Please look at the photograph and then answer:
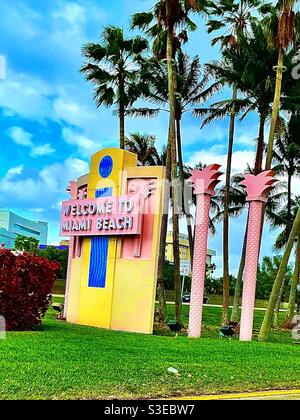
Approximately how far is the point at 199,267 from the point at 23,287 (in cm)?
521

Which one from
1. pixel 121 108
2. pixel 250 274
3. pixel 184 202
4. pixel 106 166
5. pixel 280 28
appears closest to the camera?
pixel 250 274

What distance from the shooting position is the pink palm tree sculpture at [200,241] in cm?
1711

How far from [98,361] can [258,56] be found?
1602cm

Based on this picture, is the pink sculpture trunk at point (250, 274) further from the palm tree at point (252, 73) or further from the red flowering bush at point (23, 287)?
the palm tree at point (252, 73)

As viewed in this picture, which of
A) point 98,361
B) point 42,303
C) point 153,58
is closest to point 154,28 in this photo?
point 153,58

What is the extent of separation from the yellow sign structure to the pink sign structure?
29 mm

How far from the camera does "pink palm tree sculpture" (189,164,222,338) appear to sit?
56.1 ft

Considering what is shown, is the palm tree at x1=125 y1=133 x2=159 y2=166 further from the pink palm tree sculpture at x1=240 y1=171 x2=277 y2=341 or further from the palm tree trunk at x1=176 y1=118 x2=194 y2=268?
the pink palm tree sculpture at x1=240 y1=171 x2=277 y2=341

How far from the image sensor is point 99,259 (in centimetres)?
1845

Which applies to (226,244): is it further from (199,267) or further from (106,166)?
(106,166)

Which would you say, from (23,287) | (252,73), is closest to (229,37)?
(252,73)
